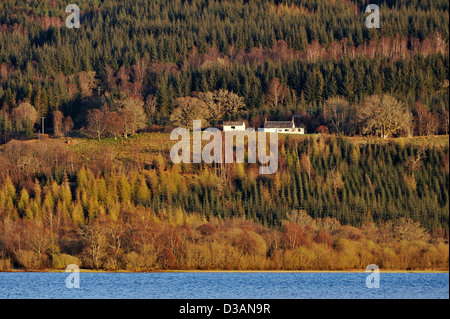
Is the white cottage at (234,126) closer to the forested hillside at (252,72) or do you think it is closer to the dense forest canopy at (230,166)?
the dense forest canopy at (230,166)

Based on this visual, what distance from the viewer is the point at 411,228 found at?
3258 inches

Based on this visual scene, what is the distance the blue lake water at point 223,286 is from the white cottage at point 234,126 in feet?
181

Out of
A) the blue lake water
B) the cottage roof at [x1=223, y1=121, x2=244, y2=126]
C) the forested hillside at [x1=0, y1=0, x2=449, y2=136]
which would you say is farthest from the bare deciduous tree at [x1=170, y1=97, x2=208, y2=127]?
the blue lake water

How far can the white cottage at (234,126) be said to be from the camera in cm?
12650

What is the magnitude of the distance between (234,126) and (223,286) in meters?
66.9

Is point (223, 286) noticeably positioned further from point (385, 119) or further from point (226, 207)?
point (385, 119)

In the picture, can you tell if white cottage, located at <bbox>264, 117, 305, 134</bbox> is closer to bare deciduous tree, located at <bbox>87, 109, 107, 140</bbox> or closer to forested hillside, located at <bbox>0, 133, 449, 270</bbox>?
forested hillside, located at <bbox>0, 133, 449, 270</bbox>

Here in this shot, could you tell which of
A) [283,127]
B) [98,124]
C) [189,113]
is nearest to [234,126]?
[283,127]

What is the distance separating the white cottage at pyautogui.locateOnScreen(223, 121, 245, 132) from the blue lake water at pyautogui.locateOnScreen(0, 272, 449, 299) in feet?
181

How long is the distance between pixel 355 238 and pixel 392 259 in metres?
5.84

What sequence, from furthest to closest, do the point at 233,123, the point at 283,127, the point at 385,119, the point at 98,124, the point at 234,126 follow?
the point at 98,124 < the point at 233,123 < the point at 234,126 < the point at 283,127 < the point at 385,119

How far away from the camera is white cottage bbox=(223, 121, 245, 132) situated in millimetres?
126500

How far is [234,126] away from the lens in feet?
418
